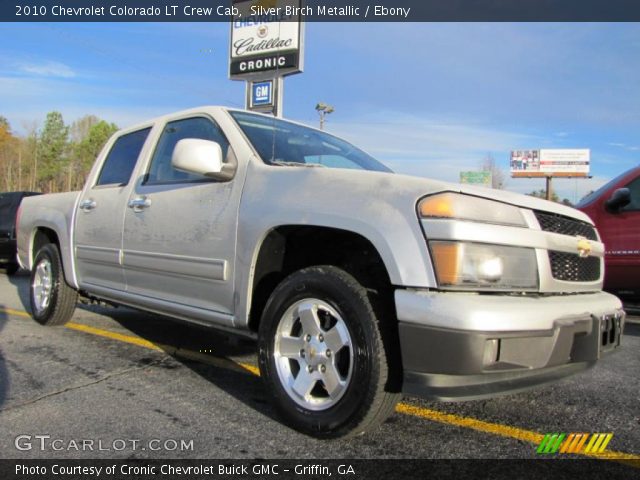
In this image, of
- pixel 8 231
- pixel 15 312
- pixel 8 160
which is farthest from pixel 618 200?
pixel 8 160

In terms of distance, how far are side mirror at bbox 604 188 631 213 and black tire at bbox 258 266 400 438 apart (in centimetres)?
437

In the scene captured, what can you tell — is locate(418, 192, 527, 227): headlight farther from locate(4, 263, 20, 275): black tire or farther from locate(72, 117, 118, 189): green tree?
locate(72, 117, 118, 189): green tree


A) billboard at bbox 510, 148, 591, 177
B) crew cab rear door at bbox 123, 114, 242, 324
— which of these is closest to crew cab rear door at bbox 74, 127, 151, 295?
crew cab rear door at bbox 123, 114, 242, 324

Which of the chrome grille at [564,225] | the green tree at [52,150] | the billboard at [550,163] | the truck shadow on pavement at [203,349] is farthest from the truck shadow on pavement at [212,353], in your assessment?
the green tree at [52,150]

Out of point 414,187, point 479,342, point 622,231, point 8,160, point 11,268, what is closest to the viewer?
point 479,342

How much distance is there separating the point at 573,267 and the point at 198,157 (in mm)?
2105

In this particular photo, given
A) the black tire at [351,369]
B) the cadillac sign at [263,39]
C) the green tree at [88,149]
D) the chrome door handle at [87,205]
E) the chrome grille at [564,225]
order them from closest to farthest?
the black tire at [351,369]
the chrome grille at [564,225]
the chrome door handle at [87,205]
the cadillac sign at [263,39]
the green tree at [88,149]

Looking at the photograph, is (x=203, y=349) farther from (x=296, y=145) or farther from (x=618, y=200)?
(x=618, y=200)

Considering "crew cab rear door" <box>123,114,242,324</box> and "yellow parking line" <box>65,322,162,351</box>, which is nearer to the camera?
"crew cab rear door" <box>123,114,242,324</box>

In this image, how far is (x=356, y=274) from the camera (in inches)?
103

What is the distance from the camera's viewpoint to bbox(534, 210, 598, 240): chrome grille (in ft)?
8.47

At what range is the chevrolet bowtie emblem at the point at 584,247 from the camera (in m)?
2.72

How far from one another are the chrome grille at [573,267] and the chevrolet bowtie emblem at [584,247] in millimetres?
22

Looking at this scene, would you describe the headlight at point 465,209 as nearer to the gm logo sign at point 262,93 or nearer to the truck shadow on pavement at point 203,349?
the truck shadow on pavement at point 203,349
